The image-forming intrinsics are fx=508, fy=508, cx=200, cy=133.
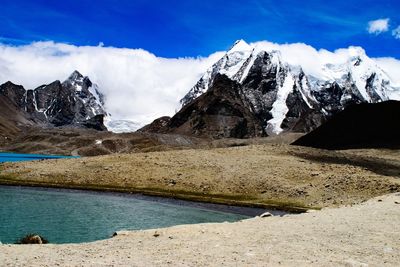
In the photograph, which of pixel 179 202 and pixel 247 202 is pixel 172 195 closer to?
pixel 179 202

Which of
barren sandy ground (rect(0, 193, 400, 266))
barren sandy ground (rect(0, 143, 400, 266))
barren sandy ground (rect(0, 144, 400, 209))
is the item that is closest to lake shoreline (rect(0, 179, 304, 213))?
barren sandy ground (rect(0, 144, 400, 209))

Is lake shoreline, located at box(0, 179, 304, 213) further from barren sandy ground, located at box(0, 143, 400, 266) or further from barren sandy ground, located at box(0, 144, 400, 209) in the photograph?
barren sandy ground, located at box(0, 143, 400, 266)

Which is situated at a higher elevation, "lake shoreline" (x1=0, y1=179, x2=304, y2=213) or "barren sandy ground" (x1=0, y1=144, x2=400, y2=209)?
"barren sandy ground" (x1=0, y1=144, x2=400, y2=209)

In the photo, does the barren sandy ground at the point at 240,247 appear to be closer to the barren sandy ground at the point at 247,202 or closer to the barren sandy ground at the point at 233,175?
the barren sandy ground at the point at 247,202

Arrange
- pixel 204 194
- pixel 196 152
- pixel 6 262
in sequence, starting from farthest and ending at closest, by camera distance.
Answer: pixel 196 152 → pixel 204 194 → pixel 6 262

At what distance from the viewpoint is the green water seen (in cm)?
4288

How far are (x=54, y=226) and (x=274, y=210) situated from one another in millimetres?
29908

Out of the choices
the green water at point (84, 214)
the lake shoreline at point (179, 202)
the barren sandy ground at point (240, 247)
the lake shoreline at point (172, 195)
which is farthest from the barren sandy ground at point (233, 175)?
the barren sandy ground at point (240, 247)

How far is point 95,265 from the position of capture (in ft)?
69.7

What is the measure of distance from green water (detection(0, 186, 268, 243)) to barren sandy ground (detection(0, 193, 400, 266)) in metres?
12.2

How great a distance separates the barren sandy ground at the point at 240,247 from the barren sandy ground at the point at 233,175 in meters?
35.0

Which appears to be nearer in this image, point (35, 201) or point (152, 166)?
point (35, 201)

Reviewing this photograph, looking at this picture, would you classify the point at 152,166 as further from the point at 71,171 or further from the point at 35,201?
the point at 35,201

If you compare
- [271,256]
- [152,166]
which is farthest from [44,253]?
[152,166]
